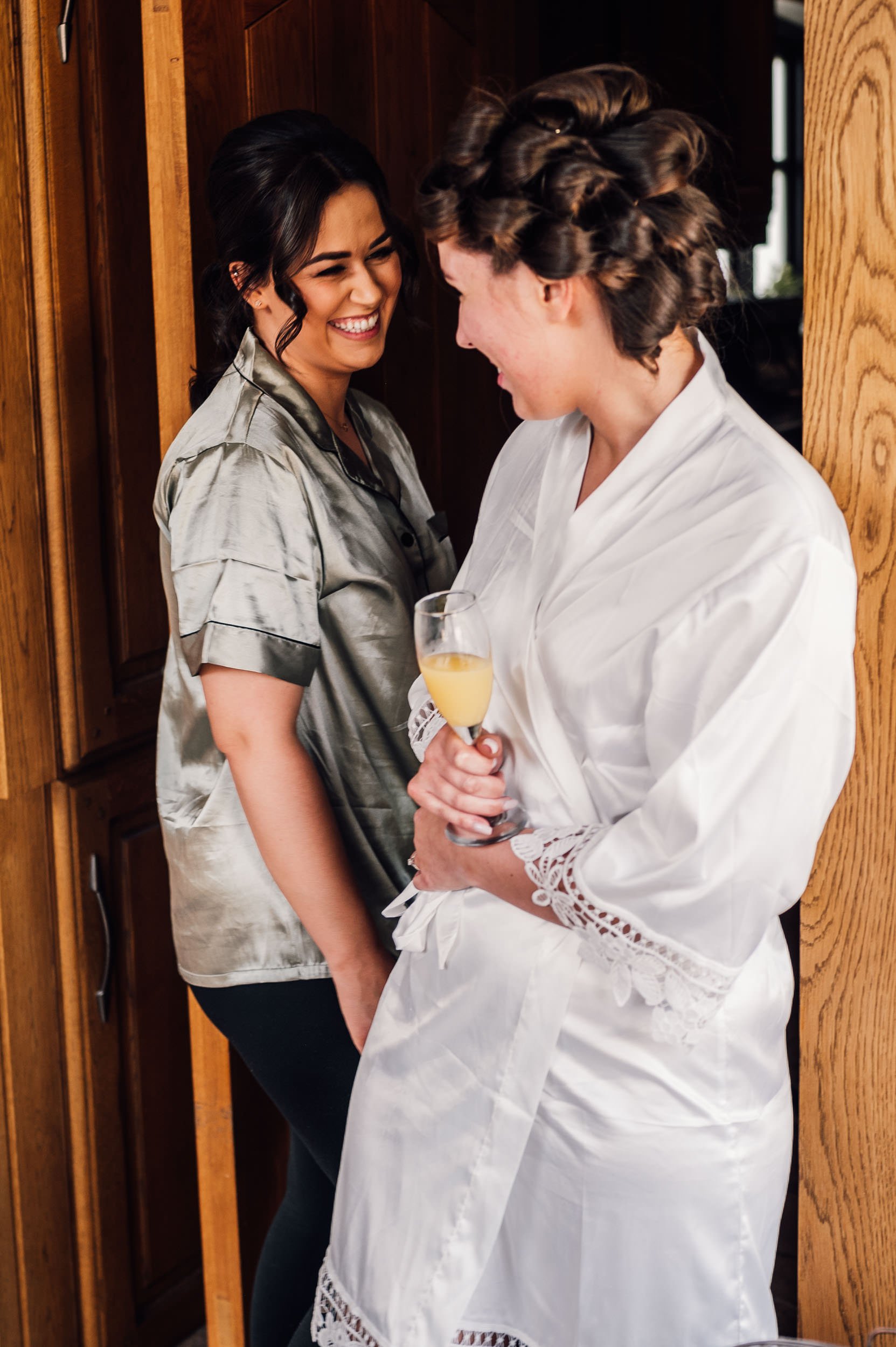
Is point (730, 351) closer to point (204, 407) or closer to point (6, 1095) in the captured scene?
point (204, 407)

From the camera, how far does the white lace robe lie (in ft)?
3.33

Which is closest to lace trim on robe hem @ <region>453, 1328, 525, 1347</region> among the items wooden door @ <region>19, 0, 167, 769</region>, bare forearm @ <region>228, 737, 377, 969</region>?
bare forearm @ <region>228, 737, 377, 969</region>

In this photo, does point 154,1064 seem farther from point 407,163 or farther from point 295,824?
point 407,163

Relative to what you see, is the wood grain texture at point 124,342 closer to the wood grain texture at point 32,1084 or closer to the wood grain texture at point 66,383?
the wood grain texture at point 66,383

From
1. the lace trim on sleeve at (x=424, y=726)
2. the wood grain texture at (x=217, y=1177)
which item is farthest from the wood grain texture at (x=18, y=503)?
the lace trim on sleeve at (x=424, y=726)

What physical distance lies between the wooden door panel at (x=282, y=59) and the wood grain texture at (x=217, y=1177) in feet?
4.20

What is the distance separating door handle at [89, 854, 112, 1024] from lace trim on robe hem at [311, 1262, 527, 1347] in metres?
0.76

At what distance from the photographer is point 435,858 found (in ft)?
4.22

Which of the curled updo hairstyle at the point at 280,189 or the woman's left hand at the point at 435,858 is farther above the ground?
the curled updo hairstyle at the point at 280,189

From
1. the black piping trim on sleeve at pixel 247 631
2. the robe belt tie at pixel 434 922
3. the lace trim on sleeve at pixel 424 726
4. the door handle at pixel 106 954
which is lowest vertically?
the door handle at pixel 106 954

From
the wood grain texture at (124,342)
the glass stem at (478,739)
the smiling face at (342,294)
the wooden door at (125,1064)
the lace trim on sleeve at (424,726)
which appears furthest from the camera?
the wooden door at (125,1064)

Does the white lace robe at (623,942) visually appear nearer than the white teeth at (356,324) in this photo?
Yes

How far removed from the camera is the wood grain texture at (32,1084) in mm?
1872

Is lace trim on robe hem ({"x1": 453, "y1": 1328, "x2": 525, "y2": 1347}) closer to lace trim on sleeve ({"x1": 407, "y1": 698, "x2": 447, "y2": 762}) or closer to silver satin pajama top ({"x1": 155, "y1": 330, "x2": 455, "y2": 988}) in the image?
silver satin pajama top ({"x1": 155, "y1": 330, "x2": 455, "y2": 988})
